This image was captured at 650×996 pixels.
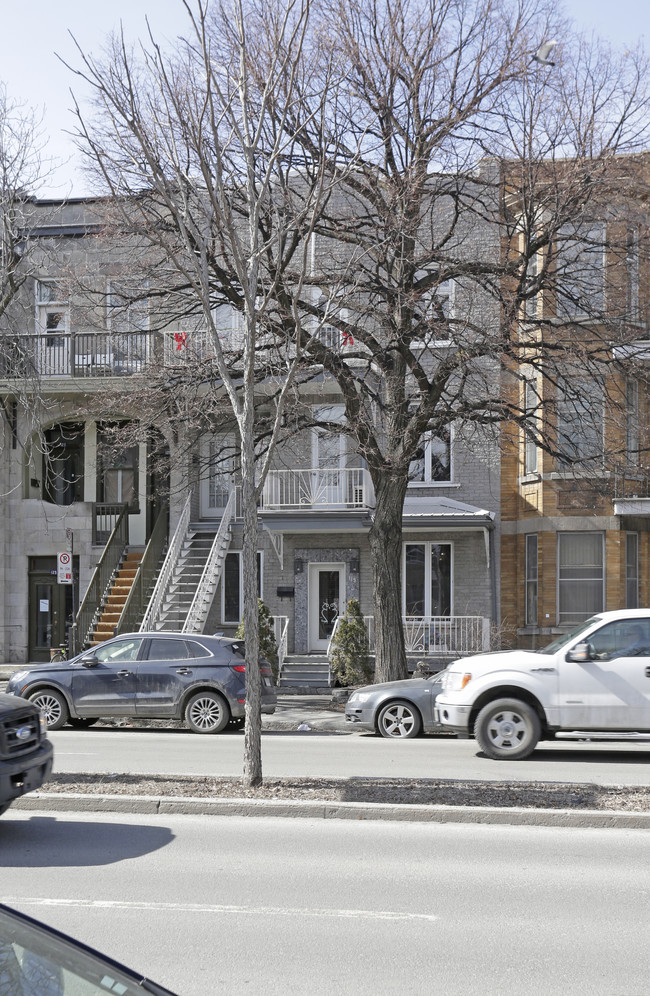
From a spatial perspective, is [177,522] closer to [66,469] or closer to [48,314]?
[66,469]

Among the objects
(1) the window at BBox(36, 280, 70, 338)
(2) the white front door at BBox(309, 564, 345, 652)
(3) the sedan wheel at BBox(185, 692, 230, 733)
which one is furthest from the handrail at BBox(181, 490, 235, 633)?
(3) the sedan wheel at BBox(185, 692, 230, 733)

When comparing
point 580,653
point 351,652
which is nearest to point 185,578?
point 351,652

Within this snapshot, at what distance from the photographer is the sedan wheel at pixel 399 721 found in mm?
15641

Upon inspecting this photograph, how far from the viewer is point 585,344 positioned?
17812 millimetres

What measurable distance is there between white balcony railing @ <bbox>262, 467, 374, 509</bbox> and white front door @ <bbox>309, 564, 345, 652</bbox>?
221 centimetres

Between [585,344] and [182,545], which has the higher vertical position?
[585,344]

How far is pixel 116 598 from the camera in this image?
25516 mm

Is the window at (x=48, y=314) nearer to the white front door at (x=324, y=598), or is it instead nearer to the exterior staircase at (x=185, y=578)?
the exterior staircase at (x=185, y=578)

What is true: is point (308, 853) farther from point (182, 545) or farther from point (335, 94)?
point (182, 545)

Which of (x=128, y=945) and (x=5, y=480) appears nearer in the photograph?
(x=128, y=945)

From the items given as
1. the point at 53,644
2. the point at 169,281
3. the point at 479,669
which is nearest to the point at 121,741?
the point at 479,669

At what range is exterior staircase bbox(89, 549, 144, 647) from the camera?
24.5 m

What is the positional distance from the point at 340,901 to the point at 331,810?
99.3 inches

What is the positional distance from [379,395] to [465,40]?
19.8ft
